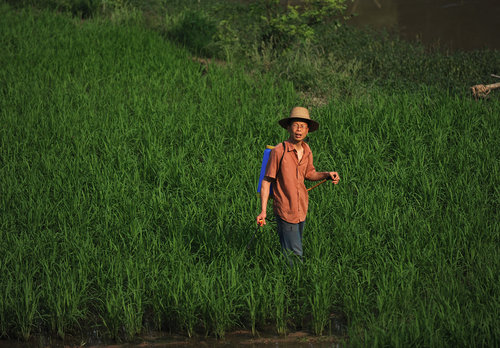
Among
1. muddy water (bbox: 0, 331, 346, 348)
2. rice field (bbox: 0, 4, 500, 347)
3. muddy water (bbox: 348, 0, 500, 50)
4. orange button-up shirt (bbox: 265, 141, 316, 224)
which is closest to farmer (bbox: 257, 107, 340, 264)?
orange button-up shirt (bbox: 265, 141, 316, 224)

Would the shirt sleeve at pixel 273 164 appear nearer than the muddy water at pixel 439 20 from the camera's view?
Yes

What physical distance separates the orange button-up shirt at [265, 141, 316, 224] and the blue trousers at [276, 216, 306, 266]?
6cm

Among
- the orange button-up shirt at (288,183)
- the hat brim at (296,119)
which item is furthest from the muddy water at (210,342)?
the hat brim at (296,119)

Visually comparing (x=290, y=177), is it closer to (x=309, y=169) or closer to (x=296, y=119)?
(x=309, y=169)

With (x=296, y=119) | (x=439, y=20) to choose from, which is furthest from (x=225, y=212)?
(x=439, y=20)

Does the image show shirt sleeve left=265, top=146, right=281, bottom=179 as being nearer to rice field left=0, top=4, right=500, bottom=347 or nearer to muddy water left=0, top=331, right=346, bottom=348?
rice field left=0, top=4, right=500, bottom=347

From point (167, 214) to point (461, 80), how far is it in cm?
714

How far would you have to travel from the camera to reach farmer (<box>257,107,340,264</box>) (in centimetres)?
454

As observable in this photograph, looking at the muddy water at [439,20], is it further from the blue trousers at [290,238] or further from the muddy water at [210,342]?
the muddy water at [210,342]

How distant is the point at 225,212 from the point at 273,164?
1.43 metres

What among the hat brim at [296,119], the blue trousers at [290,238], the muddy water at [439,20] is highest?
the muddy water at [439,20]

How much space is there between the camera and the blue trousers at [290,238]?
4621 millimetres

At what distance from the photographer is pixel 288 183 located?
180 inches

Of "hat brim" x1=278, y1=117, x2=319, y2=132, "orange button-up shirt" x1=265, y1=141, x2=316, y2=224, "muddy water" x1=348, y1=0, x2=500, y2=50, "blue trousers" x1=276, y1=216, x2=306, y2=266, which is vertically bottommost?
"blue trousers" x1=276, y1=216, x2=306, y2=266
